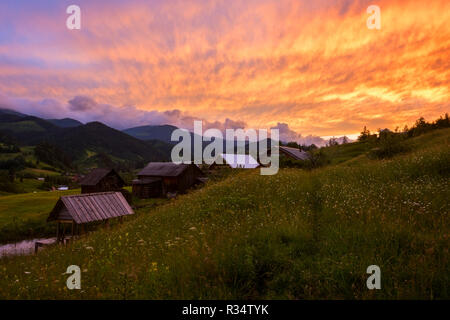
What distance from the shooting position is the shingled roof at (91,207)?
1750 cm

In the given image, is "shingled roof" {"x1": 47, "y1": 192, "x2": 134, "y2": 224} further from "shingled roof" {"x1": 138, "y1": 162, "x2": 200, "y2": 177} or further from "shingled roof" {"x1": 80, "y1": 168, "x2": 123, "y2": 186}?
"shingled roof" {"x1": 80, "y1": 168, "x2": 123, "y2": 186}

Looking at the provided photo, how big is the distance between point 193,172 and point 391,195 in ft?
174

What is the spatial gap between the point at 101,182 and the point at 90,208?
134 feet

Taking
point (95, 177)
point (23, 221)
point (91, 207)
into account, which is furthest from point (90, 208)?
point (95, 177)

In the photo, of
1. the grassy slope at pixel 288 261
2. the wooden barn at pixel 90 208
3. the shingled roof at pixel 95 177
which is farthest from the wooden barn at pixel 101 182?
the grassy slope at pixel 288 261

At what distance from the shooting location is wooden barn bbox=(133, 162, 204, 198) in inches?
2224

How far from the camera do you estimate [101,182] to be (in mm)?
55312

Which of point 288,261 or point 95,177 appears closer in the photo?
point 288,261

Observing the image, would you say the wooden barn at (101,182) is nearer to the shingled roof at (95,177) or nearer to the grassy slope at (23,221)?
the shingled roof at (95,177)

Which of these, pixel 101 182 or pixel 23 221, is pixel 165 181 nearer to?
pixel 101 182

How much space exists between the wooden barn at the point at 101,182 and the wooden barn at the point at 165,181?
4.86m
